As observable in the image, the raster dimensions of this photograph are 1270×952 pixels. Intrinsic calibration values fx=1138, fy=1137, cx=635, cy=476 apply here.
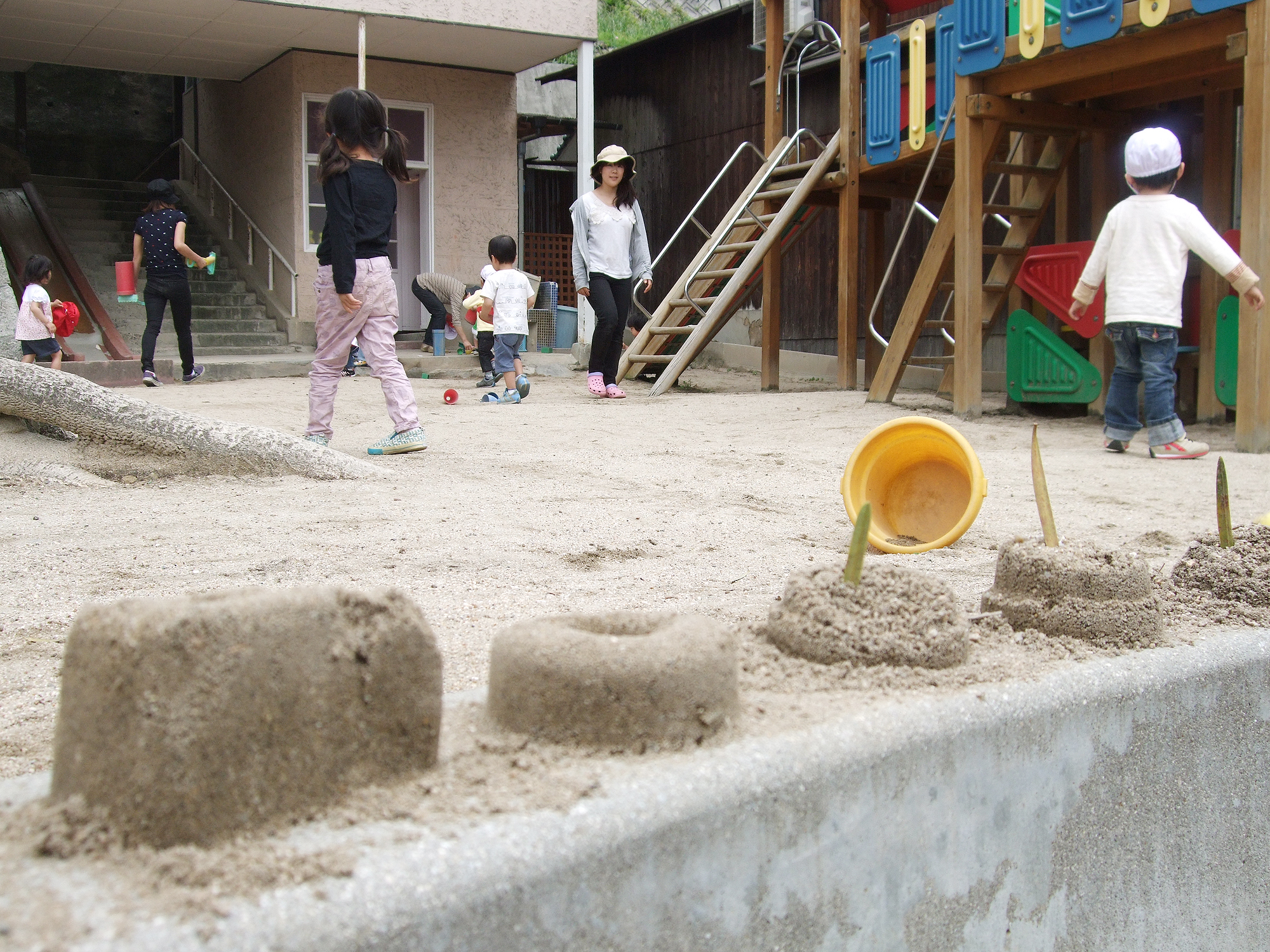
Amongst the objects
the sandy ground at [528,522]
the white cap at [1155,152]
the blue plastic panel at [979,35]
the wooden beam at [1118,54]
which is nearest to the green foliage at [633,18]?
the blue plastic panel at [979,35]

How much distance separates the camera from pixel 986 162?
7082mm

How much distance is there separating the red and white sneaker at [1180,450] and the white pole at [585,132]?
7.27 metres

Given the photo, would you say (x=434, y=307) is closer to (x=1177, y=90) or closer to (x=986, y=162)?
(x=986, y=162)

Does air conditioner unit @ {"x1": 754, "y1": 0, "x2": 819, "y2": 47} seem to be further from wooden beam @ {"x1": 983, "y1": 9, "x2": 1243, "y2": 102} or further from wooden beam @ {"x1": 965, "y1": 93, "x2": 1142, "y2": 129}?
wooden beam @ {"x1": 983, "y1": 9, "x2": 1243, "y2": 102}

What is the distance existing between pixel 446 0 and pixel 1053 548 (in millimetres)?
11198

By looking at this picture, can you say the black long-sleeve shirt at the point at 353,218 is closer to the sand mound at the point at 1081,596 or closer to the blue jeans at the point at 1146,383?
the sand mound at the point at 1081,596

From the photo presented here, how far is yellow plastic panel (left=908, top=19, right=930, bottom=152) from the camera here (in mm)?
7418

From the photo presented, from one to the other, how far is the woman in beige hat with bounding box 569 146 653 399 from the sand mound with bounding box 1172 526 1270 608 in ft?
20.2

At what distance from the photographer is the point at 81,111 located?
1738cm

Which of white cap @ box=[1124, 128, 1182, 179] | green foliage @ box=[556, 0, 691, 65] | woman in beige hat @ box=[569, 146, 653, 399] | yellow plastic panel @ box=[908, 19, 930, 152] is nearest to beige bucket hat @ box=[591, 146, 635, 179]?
woman in beige hat @ box=[569, 146, 653, 399]

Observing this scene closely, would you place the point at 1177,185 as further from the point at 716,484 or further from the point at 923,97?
the point at 716,484

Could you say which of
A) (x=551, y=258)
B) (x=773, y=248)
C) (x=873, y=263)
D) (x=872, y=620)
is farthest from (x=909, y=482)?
(x=551, y=258)

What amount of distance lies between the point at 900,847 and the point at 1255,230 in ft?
17.1

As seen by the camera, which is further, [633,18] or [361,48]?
[633,18]
